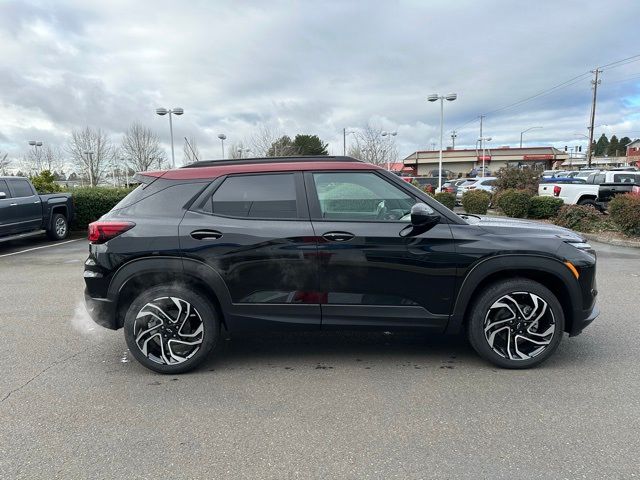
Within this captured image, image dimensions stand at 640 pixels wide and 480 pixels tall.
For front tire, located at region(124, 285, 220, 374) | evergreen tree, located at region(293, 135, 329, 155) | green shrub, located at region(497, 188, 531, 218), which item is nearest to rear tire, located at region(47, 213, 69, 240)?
front tire, located at region(124, 285, 220, 374)

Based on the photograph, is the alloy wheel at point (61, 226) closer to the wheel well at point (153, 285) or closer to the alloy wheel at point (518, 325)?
the wheel well at point (153, 285)

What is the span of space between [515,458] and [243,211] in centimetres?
261

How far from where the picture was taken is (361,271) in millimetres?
3621

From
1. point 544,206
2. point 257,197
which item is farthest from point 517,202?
point 257,197

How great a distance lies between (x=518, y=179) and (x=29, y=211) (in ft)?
59.9

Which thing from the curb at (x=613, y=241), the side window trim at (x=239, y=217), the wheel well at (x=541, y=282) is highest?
the side window trim at (x=239, y=217)

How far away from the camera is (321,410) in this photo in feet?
10.4

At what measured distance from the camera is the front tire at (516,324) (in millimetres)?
3635

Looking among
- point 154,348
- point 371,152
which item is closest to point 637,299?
point 154,348

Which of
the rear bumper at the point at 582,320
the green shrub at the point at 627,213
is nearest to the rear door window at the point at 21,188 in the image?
the rear bumper at the point at 582,320

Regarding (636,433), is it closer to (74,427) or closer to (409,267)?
(409,267)

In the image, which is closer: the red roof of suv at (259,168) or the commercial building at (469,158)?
the red roof of suv at (259,168)

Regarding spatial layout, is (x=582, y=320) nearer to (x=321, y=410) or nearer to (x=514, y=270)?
(x=514, y=270)

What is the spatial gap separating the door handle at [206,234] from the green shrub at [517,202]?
1334cm
